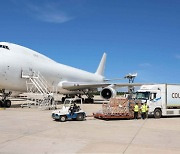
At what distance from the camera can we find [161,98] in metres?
16.8

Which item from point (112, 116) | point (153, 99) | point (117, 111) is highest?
point (153, 99)

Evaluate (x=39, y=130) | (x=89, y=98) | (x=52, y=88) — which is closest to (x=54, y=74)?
(x=52, y=88)

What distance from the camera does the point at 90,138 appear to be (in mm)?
8836

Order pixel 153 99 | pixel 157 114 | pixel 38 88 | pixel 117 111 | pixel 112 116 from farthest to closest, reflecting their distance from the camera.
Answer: pixel 38 88
pixel 153 99
pixel 157 114
pixel 117 111
pixel 112 116

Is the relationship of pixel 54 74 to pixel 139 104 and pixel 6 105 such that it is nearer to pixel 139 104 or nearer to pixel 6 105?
pixel 6 105

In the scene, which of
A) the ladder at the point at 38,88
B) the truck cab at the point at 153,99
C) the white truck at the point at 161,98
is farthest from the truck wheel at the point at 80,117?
the ladder at the point at 38,88

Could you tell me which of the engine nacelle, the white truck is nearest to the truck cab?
the white truck

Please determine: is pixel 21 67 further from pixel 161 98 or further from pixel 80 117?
pixel 161 98

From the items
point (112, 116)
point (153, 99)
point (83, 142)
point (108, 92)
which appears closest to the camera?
point (83, 142)

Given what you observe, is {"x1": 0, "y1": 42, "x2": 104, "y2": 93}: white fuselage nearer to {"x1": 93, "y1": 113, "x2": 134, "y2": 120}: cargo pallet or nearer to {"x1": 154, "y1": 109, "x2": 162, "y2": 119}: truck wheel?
{"x1": 93, "y1": 113, "x2": 134, "y2": 120}: cargo pallet

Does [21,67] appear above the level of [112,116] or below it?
above

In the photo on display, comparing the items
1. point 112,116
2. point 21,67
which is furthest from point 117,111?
point 21,67

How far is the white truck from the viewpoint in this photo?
16453 millimetres

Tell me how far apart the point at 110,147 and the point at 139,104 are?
9.09 meters
